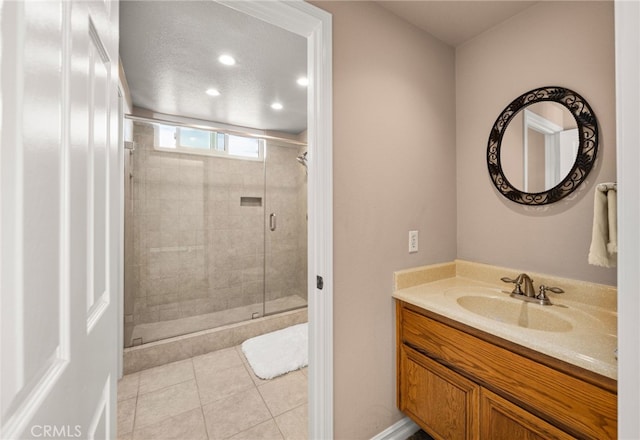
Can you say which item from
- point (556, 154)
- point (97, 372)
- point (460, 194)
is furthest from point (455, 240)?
point (97, 372)

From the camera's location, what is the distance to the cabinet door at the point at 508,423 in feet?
2.99

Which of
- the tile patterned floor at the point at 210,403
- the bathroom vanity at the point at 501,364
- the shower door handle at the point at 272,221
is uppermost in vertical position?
the shower door handle at the point at 272,221

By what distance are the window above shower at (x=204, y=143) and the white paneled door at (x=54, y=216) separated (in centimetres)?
228

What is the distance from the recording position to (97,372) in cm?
60

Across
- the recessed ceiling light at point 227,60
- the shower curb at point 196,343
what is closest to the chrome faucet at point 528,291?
the shower curb at point 196,343

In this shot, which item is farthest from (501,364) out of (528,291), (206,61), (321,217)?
(206,61)

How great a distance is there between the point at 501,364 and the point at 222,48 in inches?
92.3

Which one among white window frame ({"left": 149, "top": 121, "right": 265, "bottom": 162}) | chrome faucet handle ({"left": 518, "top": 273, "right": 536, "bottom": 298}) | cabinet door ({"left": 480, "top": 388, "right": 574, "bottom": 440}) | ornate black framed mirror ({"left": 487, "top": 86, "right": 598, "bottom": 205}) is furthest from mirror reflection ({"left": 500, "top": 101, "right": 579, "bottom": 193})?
white window frame ({"left": 149, "top": 121, "right": 265, "bottom": 162})

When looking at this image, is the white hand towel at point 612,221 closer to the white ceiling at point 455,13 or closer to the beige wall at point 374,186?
the beige wall at point 374,186

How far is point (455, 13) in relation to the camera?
1.48 m

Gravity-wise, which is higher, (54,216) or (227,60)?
(227,60)

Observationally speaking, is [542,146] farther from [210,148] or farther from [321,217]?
[210,148]

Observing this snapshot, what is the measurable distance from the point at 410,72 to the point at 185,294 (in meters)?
2.93

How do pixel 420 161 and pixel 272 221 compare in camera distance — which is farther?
pixel 272 221
